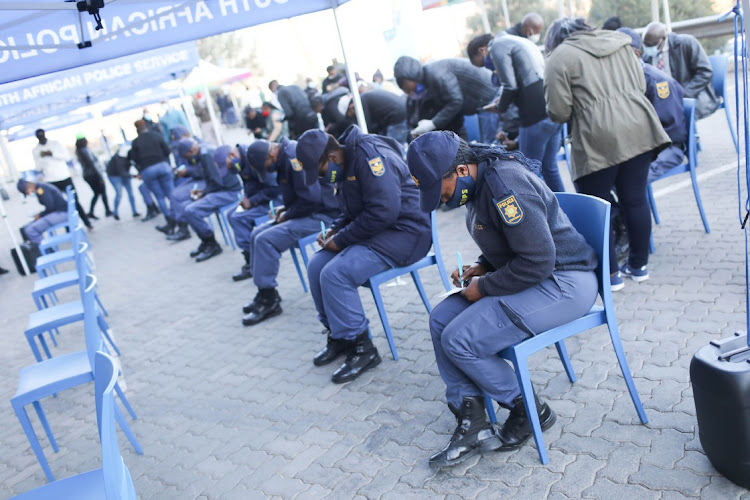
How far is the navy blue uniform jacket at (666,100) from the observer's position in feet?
13.5

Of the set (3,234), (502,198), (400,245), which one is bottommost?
(3,234)

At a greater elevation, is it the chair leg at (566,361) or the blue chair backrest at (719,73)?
the blue chair backrest at (719,73)

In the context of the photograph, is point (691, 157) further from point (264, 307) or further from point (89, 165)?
point (89, 165)

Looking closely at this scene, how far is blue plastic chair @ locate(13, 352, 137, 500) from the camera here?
177 centimetres

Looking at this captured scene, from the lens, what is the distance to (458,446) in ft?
8.72

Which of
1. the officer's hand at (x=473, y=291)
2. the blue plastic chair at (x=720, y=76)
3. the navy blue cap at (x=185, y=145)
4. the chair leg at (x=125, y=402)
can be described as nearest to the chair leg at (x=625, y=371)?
the officer's hand at (x=473, y=291)

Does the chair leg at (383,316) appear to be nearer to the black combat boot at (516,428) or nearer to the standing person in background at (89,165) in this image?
the black combat boot at (516,428)

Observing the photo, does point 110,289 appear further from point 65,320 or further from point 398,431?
point 398,431

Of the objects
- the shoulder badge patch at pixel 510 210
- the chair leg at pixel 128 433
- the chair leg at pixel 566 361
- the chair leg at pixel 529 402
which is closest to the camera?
the shoulder badge patch at pixel 510 210

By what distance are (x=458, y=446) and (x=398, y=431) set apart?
0.49 metres

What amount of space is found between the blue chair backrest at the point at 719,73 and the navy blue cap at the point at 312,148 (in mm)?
3984

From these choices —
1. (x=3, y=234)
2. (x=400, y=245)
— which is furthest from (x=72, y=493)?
(x=3, y=234)

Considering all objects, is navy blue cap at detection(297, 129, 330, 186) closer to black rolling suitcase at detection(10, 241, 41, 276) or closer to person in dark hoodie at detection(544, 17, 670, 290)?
person in dark hoodie at detection(544, 17, 670, 290)

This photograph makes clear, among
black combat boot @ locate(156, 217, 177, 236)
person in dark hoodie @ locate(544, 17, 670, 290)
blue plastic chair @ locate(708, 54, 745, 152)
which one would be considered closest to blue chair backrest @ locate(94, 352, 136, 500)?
person in dark hoodie @ locate(544, 17, 670, 290)
